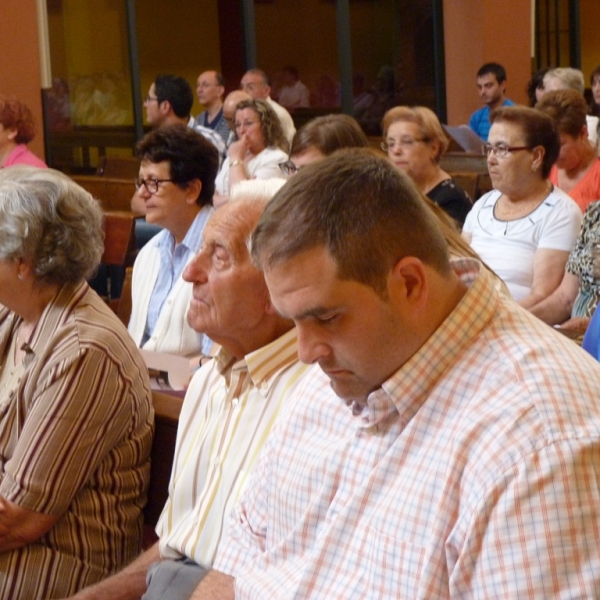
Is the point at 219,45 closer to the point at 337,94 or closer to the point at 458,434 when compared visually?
the point at 337,94

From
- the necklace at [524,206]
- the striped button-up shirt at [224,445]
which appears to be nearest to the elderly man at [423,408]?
the striped button-up shirt at [224,445]

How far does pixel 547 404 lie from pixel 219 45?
9.33 meters

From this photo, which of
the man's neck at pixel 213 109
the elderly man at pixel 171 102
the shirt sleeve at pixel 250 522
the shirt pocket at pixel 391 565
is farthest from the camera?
the man's neck at pixel 213 109

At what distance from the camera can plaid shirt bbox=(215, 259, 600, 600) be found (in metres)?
1.06

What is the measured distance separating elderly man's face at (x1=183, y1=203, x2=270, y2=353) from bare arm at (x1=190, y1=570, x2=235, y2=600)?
0.44 meters

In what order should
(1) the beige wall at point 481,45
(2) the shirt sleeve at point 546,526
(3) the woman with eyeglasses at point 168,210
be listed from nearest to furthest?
(2) the shirt sleeve at point 546,526
(3) the woman with eyeglasses at point 168,210
(1) the beige wall at point 481,45

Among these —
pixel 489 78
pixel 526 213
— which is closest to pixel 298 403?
pixel 526 213

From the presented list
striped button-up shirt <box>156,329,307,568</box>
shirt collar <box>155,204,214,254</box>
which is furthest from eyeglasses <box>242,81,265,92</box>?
striped button-up shirt <box>156,329,307,568</box>

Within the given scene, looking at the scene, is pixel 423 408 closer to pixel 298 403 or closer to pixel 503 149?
pixel 298 403

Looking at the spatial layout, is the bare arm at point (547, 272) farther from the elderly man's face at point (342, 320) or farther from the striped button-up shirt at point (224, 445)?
the elderly man's face at point (342, 320)

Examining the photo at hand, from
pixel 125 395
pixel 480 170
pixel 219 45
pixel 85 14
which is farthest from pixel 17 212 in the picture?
pixel 219 45

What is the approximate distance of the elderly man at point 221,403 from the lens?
176 centimetres

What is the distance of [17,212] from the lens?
81.3 inches

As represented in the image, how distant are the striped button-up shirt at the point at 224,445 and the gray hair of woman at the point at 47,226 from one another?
43 cm
